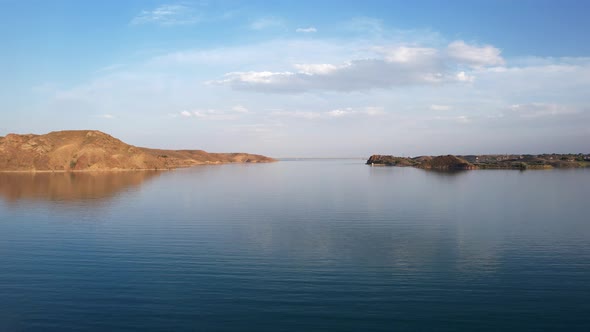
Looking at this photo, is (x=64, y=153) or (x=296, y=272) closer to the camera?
(x=296, y=272)

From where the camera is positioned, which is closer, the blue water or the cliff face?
the blue water

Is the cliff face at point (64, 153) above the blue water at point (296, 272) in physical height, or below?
above

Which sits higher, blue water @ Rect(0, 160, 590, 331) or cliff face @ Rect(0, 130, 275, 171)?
cliff face @ Rect(0, 130, 275, 171)

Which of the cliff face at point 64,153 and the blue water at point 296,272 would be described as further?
the cliff face at point 64,153

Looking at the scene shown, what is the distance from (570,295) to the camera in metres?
19.8

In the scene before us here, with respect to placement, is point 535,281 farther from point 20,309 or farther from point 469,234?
point 20,309

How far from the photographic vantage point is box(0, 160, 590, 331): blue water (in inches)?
677

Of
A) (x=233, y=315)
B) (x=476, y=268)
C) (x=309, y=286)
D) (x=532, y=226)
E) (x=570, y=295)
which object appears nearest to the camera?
(x=233, y=315)

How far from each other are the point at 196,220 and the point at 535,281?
1299 inches

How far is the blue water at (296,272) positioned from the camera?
17188 millimetres

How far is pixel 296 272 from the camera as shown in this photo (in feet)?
77.2

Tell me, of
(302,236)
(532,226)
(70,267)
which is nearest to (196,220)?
(302,236)

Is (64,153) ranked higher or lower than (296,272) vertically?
higher

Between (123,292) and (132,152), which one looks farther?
(132,152)
